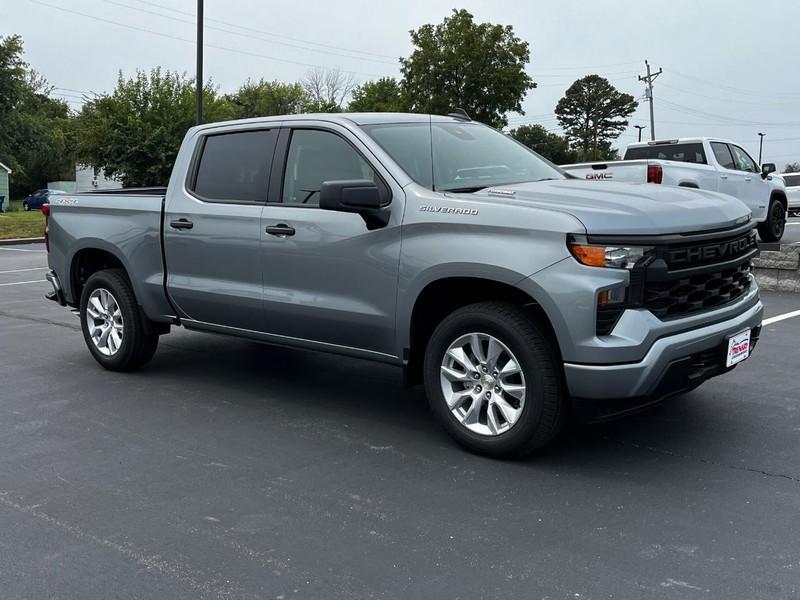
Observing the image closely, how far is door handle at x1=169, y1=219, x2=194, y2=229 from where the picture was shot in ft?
20.0

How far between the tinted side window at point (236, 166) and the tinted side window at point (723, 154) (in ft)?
36.3

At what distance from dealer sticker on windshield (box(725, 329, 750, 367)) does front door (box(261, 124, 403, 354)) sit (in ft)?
6.15

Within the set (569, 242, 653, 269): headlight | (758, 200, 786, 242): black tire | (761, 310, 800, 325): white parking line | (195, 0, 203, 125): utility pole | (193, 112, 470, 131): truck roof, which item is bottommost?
(761, 310, 800, 325): white parking line

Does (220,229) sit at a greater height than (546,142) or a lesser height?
lesser

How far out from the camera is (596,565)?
3.39 m

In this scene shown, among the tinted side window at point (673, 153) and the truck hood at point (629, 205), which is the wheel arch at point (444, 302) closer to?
the truck hood at point (629, 205)

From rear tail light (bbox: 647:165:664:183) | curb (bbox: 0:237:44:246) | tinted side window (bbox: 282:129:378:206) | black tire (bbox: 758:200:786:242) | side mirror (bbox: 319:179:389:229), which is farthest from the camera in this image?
curb (bbox: 0:237:44:246)

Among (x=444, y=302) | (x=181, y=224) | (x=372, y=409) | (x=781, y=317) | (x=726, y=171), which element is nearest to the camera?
(x=444, y=302)

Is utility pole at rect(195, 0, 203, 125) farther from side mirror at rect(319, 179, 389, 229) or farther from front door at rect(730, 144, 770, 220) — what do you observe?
side mirror at rect(319, 179, 389, 229)

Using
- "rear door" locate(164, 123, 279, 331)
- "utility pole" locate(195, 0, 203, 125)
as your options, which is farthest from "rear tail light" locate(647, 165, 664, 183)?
"utility pole" locate(195, 0, 203, 125)

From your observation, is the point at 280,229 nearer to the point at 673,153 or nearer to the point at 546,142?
the point at 673,153

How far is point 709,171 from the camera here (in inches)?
562

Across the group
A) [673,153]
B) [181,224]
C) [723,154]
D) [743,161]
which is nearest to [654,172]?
[673,153]

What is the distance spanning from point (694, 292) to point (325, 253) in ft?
7.08
